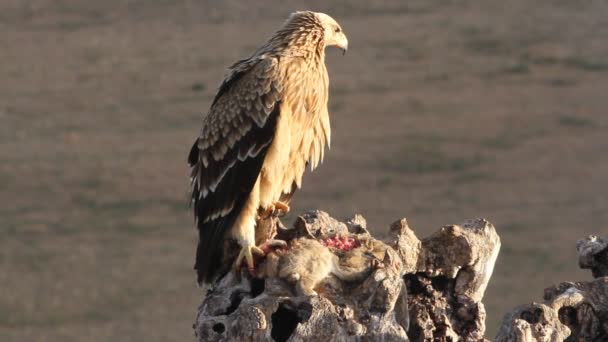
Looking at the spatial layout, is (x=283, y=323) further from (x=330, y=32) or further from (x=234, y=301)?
(x=330, y=32)

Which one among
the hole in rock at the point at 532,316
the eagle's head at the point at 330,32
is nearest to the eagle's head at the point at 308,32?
the eagle's head at the point at 330,32

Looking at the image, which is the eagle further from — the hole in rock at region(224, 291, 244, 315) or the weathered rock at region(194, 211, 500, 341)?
the hole in rock at region(224, 291, 244, 315)

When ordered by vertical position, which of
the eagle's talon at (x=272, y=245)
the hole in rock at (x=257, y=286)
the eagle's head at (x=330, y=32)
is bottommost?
the hole in rock at (x=257, y=286)

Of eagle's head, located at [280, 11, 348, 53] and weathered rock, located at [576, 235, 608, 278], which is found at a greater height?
eagle's head, located at [280, 11, 348, 53]

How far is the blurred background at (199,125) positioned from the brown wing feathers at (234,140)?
21.5 feet

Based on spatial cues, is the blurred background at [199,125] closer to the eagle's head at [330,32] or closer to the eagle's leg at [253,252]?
the eagle's head at [330,32]

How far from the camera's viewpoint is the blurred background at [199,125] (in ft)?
59.2

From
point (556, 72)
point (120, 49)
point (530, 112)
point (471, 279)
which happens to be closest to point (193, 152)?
point (471, 279)

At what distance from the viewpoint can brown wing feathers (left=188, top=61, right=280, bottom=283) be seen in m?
8.72

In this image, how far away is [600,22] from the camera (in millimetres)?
29281

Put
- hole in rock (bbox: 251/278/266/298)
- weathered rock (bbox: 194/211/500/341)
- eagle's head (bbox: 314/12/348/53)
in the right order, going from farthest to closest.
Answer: eagle's head (bbox: 314/12/348/53), hole in rock (bbox: 251/278/266/298), weathered rock (bbox: 194/211/500/341)

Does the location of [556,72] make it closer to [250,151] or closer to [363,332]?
[250,151]

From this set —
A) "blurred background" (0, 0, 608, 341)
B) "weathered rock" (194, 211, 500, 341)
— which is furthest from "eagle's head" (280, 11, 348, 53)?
"blurred background" (0, 0, 608, 341)

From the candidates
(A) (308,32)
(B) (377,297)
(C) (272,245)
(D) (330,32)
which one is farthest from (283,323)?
(D) (330,32)
